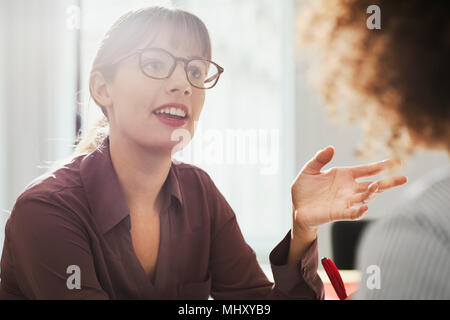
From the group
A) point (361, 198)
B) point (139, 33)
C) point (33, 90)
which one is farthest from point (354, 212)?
point (33, 90)

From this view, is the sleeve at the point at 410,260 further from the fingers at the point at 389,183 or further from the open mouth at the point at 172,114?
the open mouth at the point at 172,114

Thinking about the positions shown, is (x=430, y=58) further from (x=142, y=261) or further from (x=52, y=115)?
(x=52, y=115)

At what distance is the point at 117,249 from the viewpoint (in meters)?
0.70

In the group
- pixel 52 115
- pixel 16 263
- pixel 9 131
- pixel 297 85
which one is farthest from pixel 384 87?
pixel 297 85

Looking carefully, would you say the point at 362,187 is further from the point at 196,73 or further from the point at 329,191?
the point at 196,73

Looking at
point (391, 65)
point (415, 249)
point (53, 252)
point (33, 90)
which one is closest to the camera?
point (415, 249)

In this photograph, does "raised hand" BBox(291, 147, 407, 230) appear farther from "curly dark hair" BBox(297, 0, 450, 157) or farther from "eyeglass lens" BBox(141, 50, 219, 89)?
"eyeglass lens" BBox(141, 50, 219, 89)

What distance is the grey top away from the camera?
1.20 feet

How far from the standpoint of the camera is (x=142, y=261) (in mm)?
718

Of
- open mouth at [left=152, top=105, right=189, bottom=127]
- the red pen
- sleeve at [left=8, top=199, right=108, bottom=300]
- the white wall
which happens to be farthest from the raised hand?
the white wall

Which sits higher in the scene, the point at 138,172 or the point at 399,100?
the point at 399,100

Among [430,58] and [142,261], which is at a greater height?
[430,58]

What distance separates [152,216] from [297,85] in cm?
123

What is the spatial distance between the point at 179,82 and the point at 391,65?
0.35m
